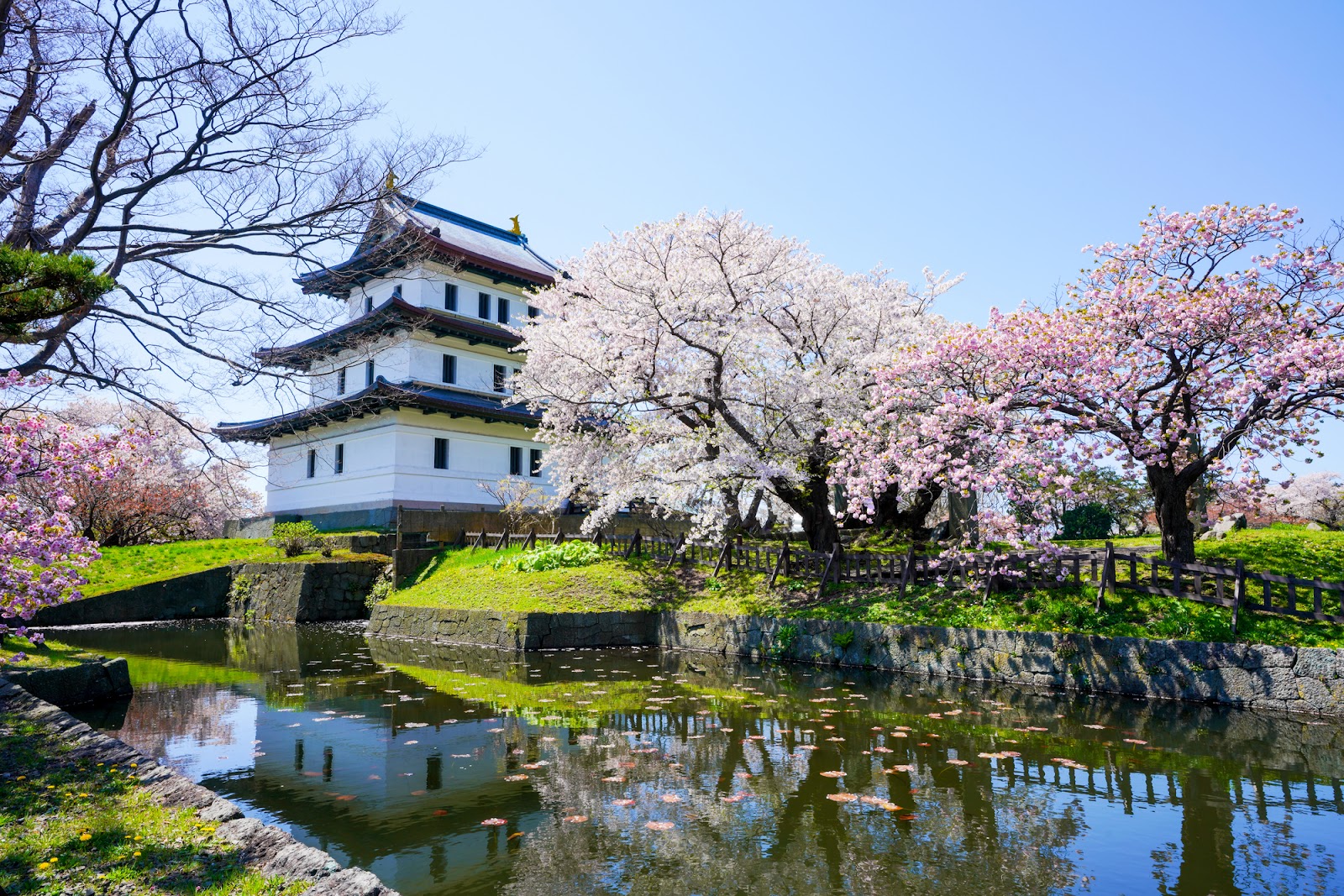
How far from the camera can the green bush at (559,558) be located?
21.0 m

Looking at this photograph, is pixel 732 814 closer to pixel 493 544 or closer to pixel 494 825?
pixel 494 825

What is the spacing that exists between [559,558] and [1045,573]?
12.3m

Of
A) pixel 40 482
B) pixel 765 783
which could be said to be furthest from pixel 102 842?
pixel 40 482

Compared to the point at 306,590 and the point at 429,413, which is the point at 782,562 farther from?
the point at 429,413

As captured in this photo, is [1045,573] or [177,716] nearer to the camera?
[177,716]

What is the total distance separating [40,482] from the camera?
31.0ft

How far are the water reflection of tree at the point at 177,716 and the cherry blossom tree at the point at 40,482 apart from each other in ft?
5.91

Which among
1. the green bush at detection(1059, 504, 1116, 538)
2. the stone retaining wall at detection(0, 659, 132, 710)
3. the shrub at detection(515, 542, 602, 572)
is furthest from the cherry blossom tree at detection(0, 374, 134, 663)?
the green bush at detection(1059, 504, 1116, 538)

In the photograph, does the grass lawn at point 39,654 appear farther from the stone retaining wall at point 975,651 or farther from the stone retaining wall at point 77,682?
the stone retaining wall at point 975,651

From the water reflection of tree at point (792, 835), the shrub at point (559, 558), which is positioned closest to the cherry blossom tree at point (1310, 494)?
the shrub at point (559, 558)

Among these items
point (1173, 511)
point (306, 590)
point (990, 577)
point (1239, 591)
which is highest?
point (1173, 511)

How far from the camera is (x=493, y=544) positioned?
2533 cm

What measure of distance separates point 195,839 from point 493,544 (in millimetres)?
20984

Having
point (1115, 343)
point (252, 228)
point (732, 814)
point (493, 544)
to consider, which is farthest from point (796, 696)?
point (493, 544)
